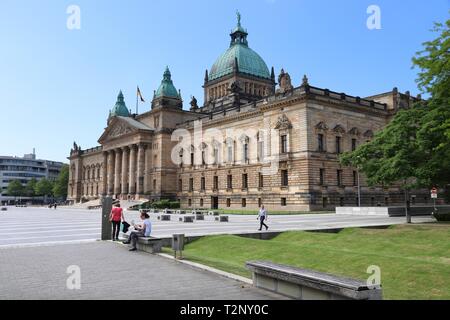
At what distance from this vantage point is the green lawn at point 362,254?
11906 millimetres

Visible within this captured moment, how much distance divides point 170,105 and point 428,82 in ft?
209

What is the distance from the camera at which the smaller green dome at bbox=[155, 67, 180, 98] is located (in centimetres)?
8500

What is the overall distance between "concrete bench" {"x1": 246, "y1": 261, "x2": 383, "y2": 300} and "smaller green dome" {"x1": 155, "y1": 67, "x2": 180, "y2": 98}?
7702 cm

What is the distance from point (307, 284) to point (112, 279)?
205 inches

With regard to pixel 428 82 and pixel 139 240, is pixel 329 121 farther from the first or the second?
pixel 139 240

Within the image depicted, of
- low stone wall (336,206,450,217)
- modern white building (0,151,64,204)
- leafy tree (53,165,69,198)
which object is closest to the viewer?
low stone wall (336,206,450,217)

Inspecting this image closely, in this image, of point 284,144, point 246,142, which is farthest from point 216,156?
point 284,144

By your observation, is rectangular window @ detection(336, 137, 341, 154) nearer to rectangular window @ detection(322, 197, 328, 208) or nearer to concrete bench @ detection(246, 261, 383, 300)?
rectangular window @ detection(322, 197, 328, 208)

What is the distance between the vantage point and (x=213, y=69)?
325ft

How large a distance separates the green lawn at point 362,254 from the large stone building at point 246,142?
29.6 metres

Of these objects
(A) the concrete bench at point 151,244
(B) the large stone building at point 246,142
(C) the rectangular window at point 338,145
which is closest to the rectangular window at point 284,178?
(B) the large stone building at point 246,142

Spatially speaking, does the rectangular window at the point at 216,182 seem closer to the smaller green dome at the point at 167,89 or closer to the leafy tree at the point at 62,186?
the smaller green dome at the point at 167,89

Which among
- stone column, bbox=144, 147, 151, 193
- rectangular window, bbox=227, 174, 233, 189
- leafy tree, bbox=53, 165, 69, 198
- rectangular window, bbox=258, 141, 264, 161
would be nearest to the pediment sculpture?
rectangular window, bbox=258, 141, 264, 161
